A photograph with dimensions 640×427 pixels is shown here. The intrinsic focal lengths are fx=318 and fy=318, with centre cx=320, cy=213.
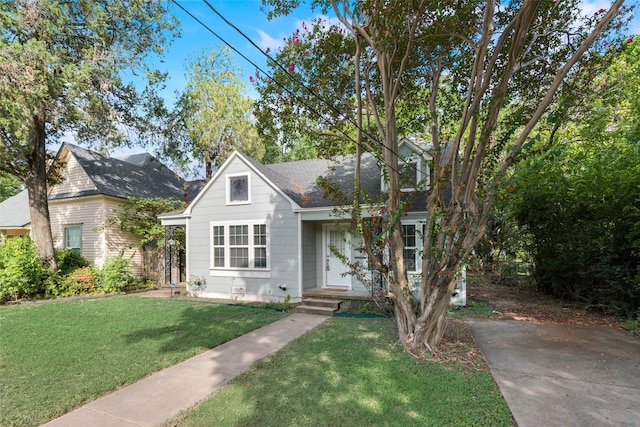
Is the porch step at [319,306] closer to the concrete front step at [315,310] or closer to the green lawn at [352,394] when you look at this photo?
the concrete front step at [315,310]

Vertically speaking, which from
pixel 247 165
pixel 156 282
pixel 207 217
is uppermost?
pixel 247 165

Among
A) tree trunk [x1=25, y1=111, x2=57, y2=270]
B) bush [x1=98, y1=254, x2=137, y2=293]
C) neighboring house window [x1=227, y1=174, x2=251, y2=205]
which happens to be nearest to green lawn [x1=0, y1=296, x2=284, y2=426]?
bush [x1=98, y1=254, x2=137, y2=293]

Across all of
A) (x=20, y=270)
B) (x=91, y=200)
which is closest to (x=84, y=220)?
(x=91, y=200)

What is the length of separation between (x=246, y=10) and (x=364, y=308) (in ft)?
21.4

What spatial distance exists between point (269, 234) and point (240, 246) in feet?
3.78

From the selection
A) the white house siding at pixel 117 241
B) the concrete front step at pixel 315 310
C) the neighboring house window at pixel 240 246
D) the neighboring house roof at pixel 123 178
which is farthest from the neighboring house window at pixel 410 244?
the neighboring house roof at pixel 123 178

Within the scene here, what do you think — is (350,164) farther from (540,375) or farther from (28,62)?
(28,62)

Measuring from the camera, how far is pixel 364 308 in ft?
25.2

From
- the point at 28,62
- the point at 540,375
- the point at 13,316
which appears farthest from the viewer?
the point at 28,62

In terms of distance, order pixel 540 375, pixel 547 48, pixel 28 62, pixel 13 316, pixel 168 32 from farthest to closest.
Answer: pixel 168 32, pixel 28 62, pixel 13 316, pixel 547 48, pixel 540 375

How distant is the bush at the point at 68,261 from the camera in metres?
11.6

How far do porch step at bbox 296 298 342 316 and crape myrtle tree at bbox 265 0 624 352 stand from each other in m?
2.48

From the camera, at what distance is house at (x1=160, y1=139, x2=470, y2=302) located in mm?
9000

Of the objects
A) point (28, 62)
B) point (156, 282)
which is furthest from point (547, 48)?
point (156, 282)
